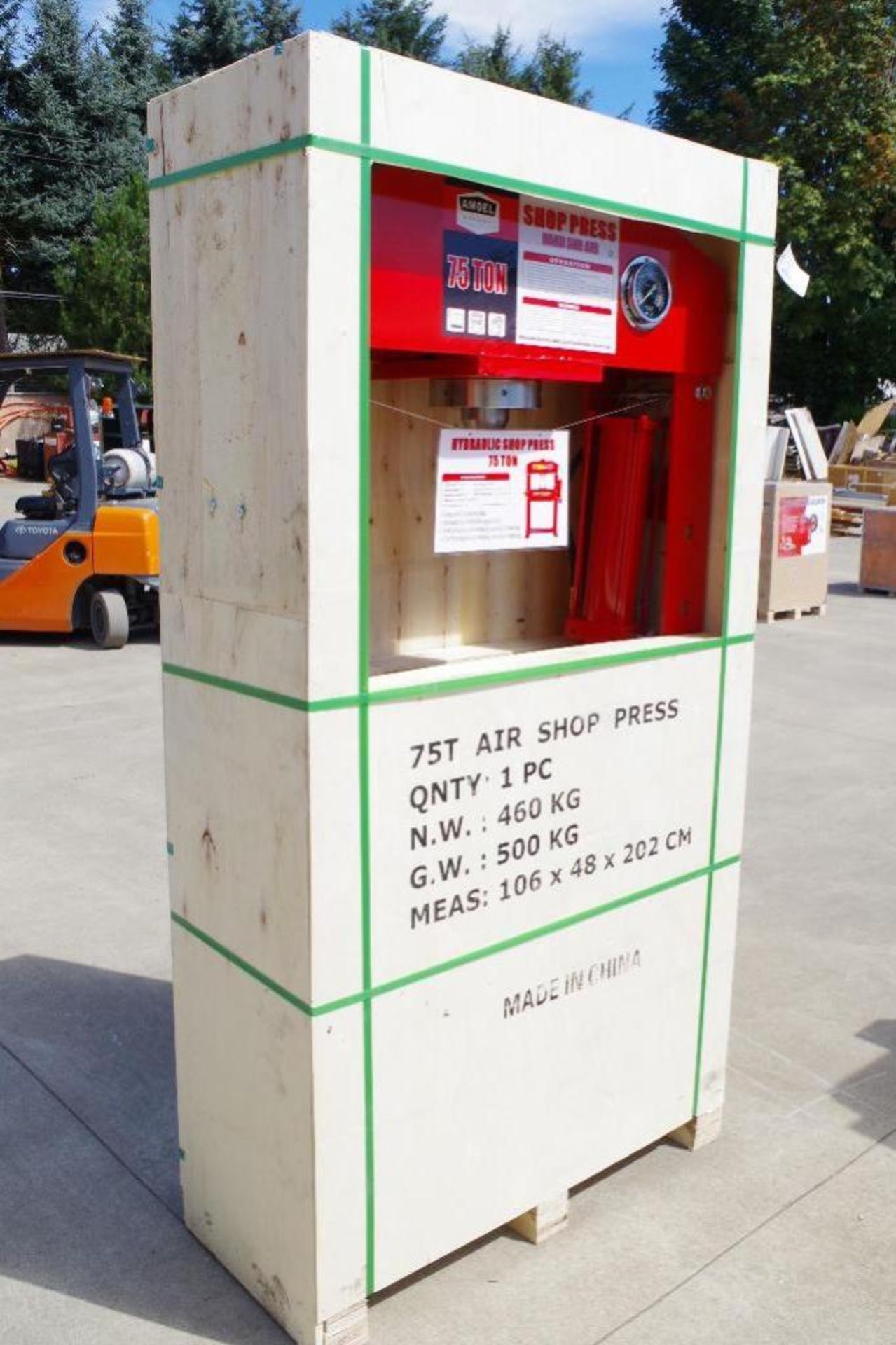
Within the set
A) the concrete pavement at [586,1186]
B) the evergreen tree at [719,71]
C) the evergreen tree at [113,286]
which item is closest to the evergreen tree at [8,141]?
the evergreen tree at [113,286]

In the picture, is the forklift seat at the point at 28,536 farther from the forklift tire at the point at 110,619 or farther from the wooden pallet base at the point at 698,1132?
the wooden pallet base at the point at 698,1132

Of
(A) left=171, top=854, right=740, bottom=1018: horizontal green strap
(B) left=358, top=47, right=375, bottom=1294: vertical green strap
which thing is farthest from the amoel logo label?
(A) left=171, top=854, right=740, bottom=1018: horizontal green strap

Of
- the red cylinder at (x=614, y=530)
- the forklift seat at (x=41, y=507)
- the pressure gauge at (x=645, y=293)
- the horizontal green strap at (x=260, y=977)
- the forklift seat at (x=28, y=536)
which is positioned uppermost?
the pressure gauge at (x=645, y=293)

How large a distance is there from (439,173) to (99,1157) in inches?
116

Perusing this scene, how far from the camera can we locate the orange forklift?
1091cm

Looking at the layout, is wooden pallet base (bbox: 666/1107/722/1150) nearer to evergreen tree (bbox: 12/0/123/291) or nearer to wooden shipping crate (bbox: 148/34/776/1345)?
wooden shipping crate (bbox: 148/34/776/1345)

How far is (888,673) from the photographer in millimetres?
10789

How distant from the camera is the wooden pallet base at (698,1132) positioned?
3.73 m

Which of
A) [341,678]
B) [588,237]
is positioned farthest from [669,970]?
[588,237]

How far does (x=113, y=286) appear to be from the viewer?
34.2m

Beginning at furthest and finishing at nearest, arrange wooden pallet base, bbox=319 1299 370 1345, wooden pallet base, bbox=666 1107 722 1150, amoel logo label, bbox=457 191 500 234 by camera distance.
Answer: wooden pallet base, bbox=666 1107 722 1150, wooden pallet base, bbox=319 1299 370 1345, amoel logo label, bbox=457 191 500 234

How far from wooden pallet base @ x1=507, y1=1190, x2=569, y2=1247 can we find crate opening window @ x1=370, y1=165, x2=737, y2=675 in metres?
1.49

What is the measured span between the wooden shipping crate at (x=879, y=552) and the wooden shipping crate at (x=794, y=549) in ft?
6.46

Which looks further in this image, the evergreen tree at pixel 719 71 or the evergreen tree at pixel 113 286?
the evergreen tree at pixel 113 286
